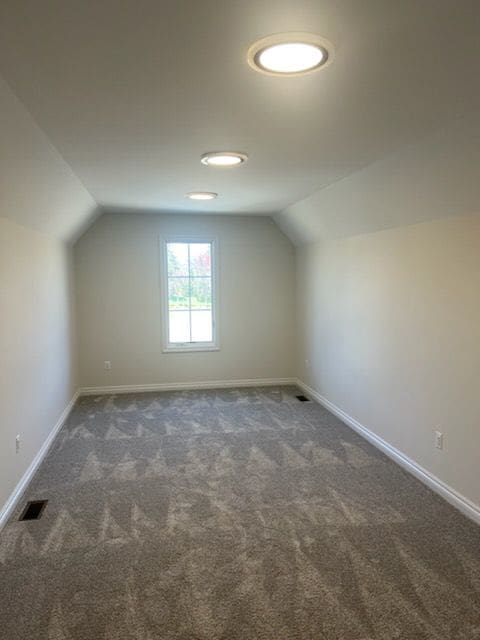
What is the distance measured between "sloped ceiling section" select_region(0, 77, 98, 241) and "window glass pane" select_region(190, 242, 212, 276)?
1.73m

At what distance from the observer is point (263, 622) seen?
76.7 inches

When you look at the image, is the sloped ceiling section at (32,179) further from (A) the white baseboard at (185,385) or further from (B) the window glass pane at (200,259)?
(A) the white baseboard at (185,385)

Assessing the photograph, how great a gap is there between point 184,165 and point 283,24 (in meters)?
1.85

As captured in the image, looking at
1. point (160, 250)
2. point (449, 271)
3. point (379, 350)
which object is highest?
point (160, 250)

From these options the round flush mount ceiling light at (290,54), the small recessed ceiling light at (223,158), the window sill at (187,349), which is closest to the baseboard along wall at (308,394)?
the window sill at (187,349)

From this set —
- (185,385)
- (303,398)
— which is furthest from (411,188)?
(185,385)

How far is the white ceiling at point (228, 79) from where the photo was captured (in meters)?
1.26

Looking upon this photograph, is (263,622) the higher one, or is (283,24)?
(283,24)

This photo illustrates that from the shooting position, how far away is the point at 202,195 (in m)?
4.24

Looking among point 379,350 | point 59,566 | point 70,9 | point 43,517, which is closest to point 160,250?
point 379,350

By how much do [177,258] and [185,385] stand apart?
1700 mm

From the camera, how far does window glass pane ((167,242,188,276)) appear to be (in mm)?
5773

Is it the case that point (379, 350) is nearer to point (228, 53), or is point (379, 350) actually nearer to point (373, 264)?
point (373, 264)

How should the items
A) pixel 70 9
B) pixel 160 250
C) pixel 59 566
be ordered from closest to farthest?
pixel 70 9
pixel 59 566
pixel 160 250
